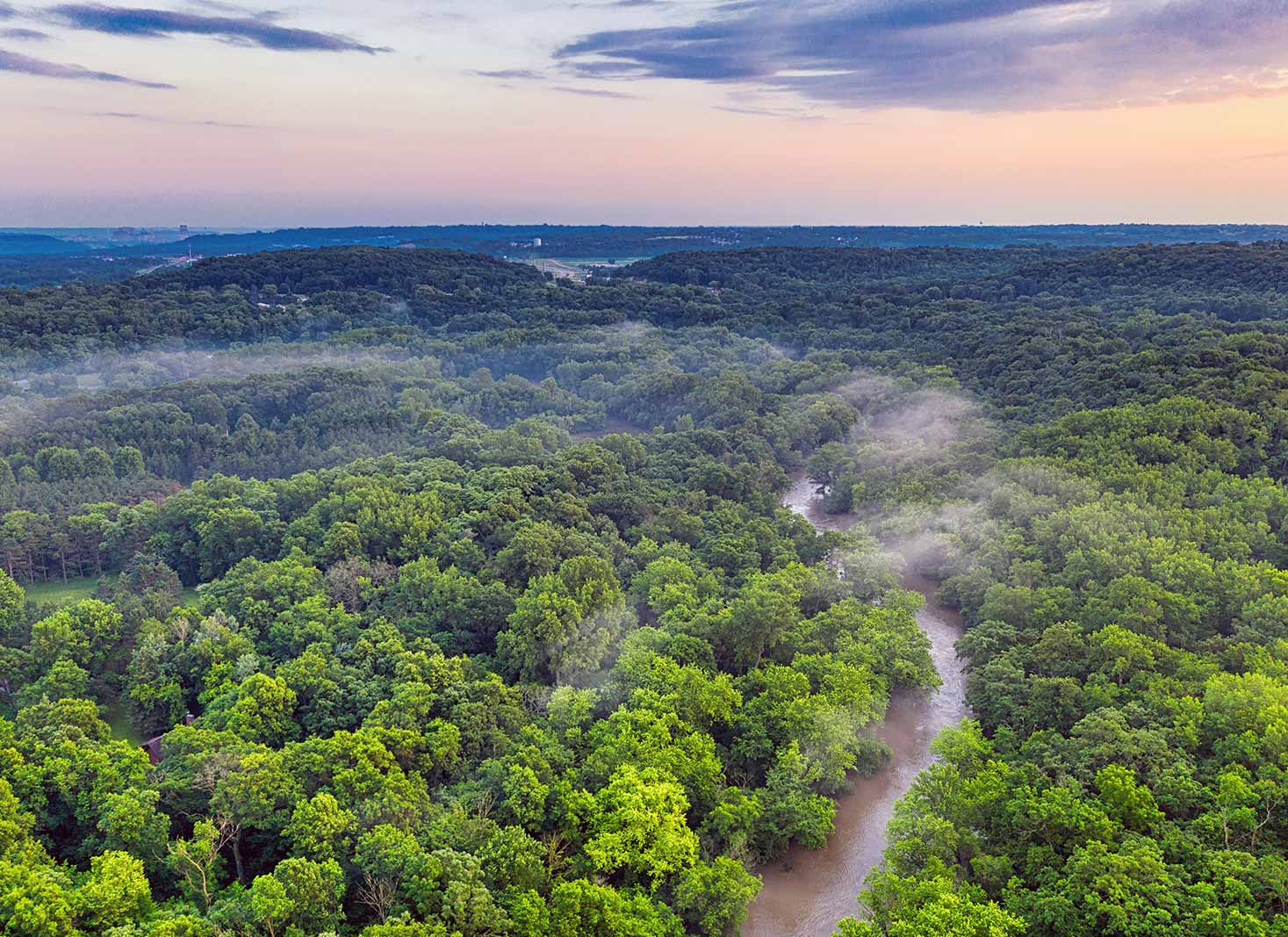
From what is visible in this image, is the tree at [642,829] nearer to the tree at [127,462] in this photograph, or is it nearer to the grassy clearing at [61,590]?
the grassy clearing at [61,590]

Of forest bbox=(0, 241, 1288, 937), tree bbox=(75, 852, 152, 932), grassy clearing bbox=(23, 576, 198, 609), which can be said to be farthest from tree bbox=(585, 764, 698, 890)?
grassy clearing bbox=(23, 576, 198, 609)

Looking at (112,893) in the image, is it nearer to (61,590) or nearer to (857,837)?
(857,837)

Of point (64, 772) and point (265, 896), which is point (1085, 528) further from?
point (64, 772)

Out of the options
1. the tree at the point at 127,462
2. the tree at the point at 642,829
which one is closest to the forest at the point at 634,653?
the tree at the point at 642,829

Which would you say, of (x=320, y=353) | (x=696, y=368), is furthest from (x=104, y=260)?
(x=696, y=368)

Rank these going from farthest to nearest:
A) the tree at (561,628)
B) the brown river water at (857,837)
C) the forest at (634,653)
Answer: the tree at (561,628), the brown river water at (857,837), the forest at (634,653)

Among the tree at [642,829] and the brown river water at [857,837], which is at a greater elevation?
the tree at [642,829]

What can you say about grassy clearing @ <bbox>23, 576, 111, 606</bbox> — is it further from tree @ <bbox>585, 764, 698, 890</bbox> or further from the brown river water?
the brown river water
